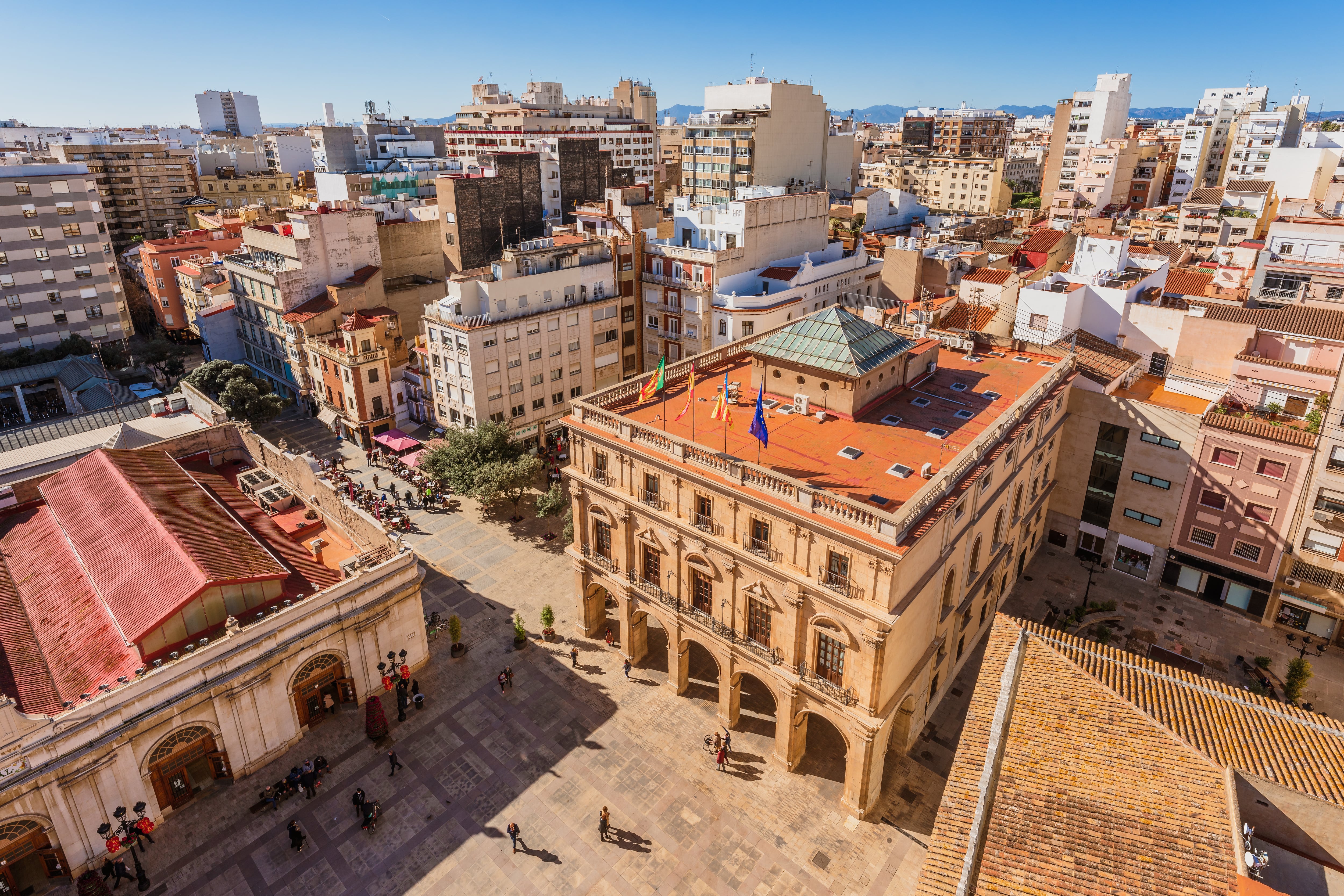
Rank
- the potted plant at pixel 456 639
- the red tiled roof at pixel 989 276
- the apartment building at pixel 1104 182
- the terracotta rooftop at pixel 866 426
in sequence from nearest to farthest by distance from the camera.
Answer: the terracotta rooftop at pixel 866 426, the potted plant at pixel 456 639, the red tiled roof at pixel 989 276, the apartment building at pixel 1104 182

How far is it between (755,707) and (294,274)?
70546 millimetres

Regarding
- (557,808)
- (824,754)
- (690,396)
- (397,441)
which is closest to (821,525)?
(690,396)

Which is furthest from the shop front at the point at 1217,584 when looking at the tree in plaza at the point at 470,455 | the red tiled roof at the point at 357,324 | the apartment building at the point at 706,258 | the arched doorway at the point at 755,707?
the red tiled roof at the point at 357,324

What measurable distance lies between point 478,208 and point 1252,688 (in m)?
96.3

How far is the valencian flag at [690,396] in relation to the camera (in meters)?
39.6

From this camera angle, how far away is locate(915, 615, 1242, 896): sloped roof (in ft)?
68.7

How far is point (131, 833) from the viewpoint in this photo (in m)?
33.5

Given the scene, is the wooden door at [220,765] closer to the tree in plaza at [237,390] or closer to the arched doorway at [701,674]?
the arched doorway at [701,674]

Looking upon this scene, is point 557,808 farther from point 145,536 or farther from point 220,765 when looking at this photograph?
point 145,536

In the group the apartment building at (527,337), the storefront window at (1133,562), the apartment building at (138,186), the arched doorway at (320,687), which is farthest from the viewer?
the apartment building at (138,186)

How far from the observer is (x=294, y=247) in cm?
8225

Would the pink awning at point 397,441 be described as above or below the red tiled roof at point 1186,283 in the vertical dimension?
below

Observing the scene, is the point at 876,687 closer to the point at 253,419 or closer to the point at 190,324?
the point at 253,419

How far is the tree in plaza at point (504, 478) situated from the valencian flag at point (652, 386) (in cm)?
1702
